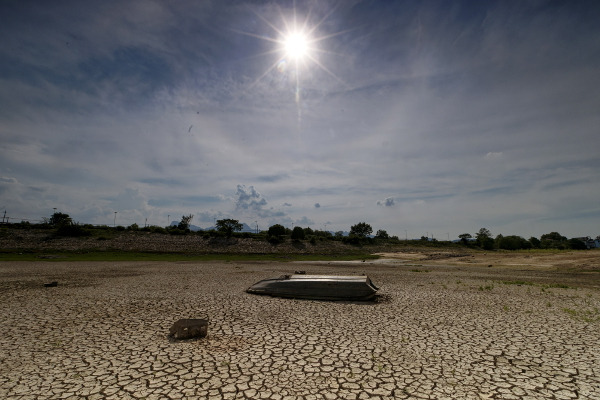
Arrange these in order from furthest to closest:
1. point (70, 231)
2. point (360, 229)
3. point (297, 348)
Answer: point (360, 229)
point (70, 231)
point (297, 348)

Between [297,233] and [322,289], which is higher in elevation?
[297,233]

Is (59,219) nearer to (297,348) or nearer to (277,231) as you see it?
(277,231)

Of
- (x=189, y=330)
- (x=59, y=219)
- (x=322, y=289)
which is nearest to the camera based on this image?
(x=189, y=330)

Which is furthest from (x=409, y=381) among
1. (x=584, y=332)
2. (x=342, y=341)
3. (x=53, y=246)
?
(x=53, y=246)

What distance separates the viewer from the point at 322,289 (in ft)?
52.0

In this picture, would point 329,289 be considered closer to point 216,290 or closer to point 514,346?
point 216,290

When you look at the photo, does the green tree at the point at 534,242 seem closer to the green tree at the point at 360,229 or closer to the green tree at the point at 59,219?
the green tree at the point at 360,229

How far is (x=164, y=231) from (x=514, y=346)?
67231mm

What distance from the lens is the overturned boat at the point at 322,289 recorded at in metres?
15.5

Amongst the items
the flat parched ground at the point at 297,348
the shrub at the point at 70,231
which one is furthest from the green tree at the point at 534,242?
the shrub at the point at 70,231

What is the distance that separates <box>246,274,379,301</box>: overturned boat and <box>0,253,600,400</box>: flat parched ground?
0.81 m

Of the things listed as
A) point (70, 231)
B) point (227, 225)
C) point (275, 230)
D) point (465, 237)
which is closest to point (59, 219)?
point (70, 231)

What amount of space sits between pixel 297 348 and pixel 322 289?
24.4 ft

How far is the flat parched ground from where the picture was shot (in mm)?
6242
